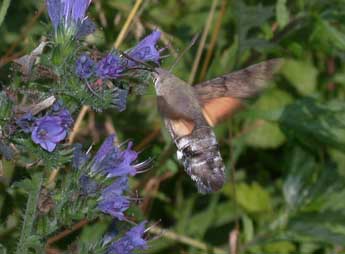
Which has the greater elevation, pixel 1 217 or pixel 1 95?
pixel 1 95

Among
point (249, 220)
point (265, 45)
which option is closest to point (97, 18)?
point (265, 45)

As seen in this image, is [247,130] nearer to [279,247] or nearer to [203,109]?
[279,247]

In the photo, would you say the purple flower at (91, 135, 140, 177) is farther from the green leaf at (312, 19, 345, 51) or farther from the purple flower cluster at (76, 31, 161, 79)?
the green leaf at (312, 19, 345, 51)

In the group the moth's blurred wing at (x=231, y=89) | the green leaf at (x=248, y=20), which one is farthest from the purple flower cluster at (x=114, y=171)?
the green leaf at (x=248, y=20)

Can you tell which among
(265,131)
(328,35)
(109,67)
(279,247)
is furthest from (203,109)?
(265,131)

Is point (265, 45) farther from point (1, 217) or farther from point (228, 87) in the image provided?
point (1, 217)

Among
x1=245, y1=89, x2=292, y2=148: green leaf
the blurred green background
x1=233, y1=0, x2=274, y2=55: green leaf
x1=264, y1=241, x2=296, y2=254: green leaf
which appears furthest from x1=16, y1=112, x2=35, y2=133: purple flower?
x1=245, y1=89, x2=292, y2=148: green leaf

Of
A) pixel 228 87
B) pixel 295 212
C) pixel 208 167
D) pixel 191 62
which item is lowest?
pixel 295 212
